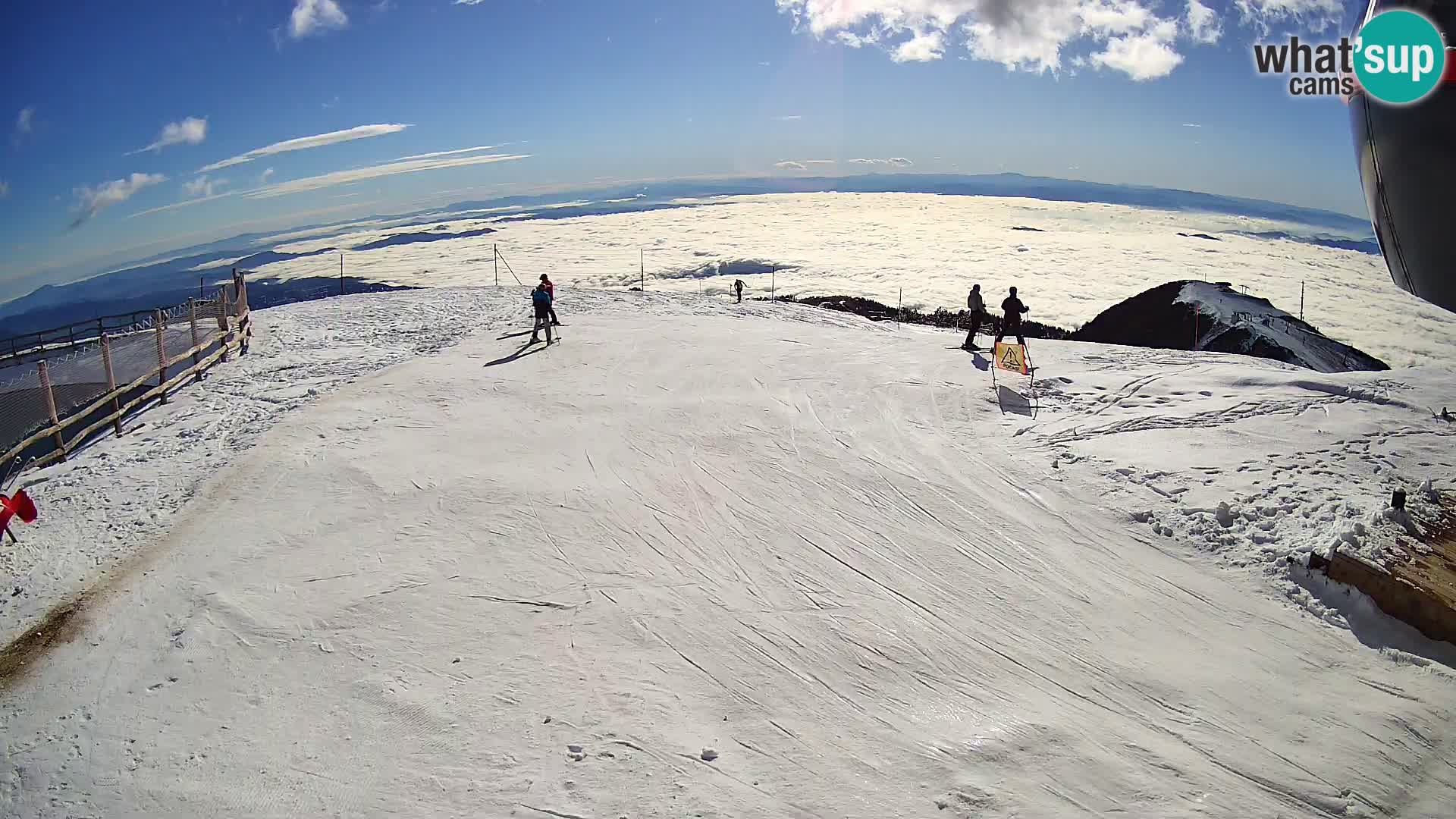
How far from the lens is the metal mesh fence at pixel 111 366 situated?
47.0 ft

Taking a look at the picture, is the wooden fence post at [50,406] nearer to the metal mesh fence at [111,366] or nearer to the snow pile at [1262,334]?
the metal mesh fence at [111,366]

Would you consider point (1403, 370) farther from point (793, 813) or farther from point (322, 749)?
point (322, 749)

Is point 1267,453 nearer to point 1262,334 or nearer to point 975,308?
point 975,308

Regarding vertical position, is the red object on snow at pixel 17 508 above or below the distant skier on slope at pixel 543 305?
below

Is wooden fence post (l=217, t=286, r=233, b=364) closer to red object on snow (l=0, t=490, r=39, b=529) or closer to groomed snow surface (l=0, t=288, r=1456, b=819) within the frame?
groomed snow surface (l=0, t=288, r=1456, b=819)

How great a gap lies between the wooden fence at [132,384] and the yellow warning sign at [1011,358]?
15933 millimetres

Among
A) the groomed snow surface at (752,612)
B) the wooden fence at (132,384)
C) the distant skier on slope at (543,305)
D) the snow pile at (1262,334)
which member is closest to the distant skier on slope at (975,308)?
the groomed snow surface at (752,612)

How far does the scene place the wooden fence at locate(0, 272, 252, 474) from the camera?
36.8ft

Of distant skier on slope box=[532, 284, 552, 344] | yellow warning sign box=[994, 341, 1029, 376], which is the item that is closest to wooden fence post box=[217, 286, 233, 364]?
distant skier on slope box=[532, 284, 552, 344]

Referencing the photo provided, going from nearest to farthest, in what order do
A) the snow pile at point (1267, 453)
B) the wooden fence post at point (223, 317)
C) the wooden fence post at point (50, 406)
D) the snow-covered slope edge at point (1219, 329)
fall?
1. the snow pile at point (1267, 453)
2. the wooden fence post at point (50, 406)
3. the snow-covered slope edge at point (1219, 329)
4. the wooden fence post at point (223, 317)

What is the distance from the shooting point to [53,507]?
32.0ft

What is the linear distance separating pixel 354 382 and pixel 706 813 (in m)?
13.5

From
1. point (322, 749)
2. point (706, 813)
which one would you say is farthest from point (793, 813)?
point (322, 749)

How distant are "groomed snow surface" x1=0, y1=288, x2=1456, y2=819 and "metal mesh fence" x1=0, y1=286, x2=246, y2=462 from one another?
332 centimetres
